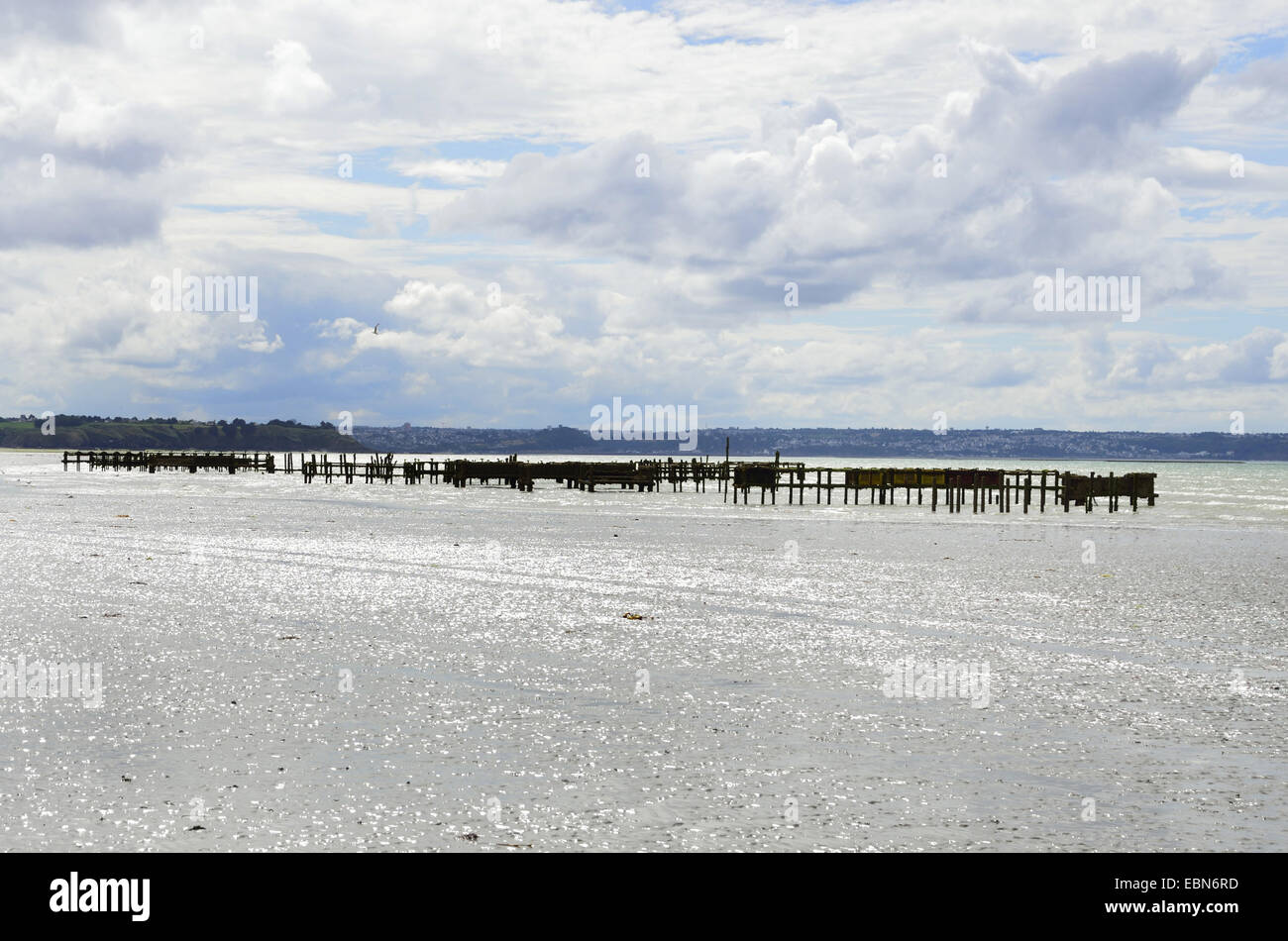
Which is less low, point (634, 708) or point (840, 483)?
point (634, 708)

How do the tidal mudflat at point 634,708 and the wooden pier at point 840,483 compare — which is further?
the wooden pier at point 840,483

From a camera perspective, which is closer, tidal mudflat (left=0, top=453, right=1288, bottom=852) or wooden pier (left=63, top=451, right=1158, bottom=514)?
tidal mudflat (left=0, top=453, right=1288, bottom=852)

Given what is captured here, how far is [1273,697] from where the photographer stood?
11.0m

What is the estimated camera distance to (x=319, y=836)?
6.57 metres

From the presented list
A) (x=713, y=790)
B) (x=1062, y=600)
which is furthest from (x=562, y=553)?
(x=713, y=790)

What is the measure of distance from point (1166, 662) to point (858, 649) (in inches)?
127

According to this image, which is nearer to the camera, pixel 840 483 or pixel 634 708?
pixel 634 708

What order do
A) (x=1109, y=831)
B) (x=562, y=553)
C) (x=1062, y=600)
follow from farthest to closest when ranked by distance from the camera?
(x=562, y=553) < (x=1062, y=600) < (x=1109, y=831)

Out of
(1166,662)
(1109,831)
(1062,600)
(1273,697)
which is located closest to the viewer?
(1109,831)
